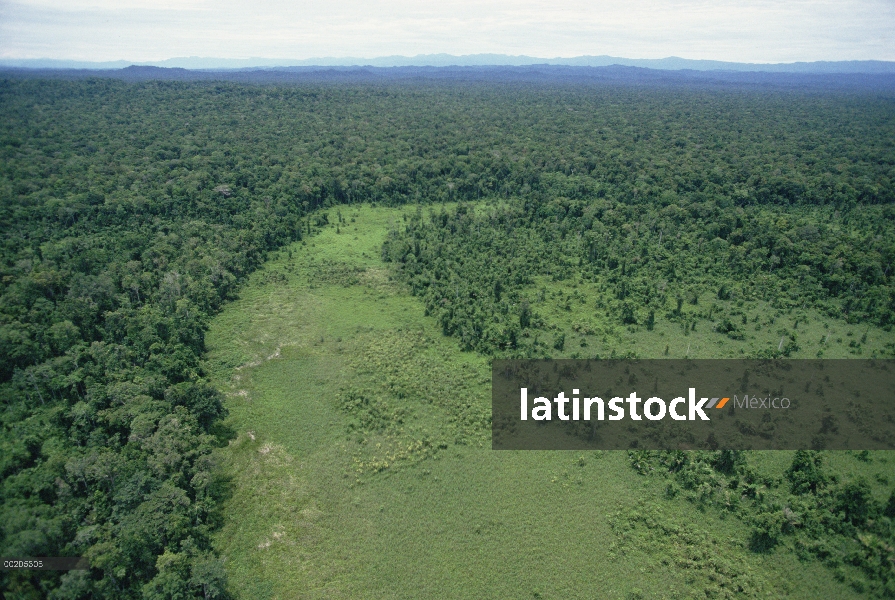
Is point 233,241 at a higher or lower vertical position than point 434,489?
higher

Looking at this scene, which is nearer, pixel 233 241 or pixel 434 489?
pixel 434 489

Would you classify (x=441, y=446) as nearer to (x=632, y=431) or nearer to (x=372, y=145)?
(x=632, y=431)

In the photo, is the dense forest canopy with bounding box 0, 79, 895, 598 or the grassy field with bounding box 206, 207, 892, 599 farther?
the dense forest canopy with bounding box 0, 79, 895, 598

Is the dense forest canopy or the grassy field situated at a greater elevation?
the dense forest canopy

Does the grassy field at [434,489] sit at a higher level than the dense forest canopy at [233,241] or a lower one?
lower
